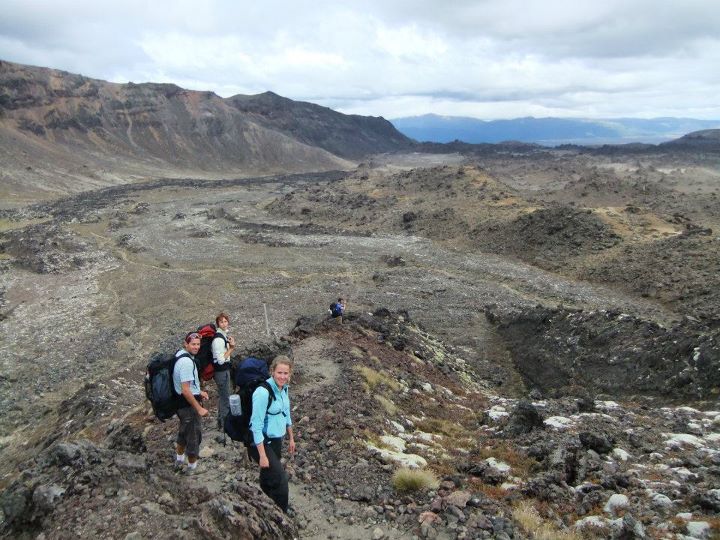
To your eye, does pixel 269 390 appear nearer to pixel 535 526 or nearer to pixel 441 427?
pixel 535 526

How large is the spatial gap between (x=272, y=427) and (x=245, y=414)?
1.34 feet

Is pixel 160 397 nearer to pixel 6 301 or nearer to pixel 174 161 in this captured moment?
pixel 6 301

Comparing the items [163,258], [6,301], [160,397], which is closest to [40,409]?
[160,397]

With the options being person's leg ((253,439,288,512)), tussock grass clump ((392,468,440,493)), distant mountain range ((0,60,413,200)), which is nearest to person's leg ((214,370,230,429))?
person's leg ((253,439,288,512))

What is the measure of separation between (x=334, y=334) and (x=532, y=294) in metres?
20.0

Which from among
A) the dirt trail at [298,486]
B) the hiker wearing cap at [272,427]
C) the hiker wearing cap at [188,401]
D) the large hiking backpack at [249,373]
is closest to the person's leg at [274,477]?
the hiker wearing cap at [272,427]

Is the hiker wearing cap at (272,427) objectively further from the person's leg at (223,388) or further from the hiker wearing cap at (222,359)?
the person's leg at (223,388)

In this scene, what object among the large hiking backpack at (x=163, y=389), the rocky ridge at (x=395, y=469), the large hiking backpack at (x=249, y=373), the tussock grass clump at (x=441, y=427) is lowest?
the tussock grass clump at (x=441, y=427)

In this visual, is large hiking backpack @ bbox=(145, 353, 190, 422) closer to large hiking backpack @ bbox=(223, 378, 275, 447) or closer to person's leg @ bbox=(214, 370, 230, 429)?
person's leg @ bbox=(214, 370, 230, 429)

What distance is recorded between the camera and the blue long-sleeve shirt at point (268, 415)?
6672 millimetres

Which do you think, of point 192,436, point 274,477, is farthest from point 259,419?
point 192,436

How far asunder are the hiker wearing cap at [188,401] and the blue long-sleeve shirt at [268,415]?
1735 mm

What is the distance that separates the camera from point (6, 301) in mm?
33594

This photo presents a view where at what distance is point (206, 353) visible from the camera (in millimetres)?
9516
